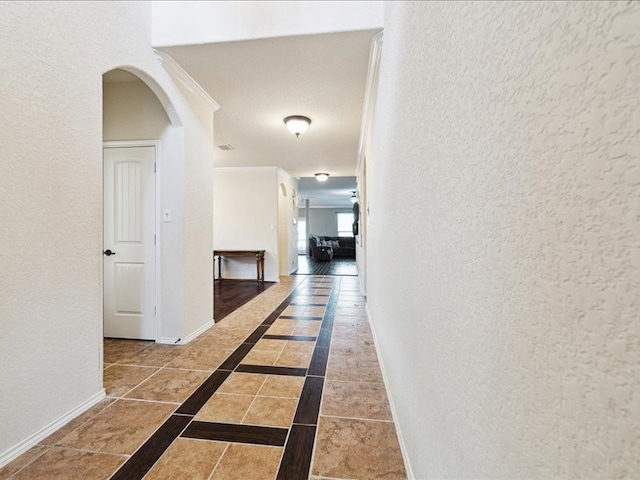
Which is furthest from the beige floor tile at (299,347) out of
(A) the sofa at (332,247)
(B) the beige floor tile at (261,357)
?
(A) the sofa at (332,247)

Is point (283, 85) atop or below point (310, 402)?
atop

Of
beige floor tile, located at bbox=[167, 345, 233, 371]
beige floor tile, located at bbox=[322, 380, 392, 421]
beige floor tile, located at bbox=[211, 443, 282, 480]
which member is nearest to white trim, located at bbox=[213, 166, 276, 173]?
beige floor tile, located at bbox=[167, 345, 233, 371]

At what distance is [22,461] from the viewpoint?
4.38 ft

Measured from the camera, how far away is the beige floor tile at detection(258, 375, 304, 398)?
1.87 m

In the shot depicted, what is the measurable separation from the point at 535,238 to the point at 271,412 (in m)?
1.71

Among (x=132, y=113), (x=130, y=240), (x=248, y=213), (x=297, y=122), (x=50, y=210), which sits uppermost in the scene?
(x=297, y=122)

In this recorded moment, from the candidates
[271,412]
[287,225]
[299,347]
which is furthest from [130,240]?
[287,225]

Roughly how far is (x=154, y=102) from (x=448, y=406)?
3.20 meters

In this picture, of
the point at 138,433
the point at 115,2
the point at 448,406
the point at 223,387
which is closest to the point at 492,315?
the point at 448,406

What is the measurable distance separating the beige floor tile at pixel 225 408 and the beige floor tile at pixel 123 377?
2.07 ft

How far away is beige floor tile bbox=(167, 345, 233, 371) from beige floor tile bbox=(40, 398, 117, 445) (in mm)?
511

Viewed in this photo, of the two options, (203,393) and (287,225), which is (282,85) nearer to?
(203,393)

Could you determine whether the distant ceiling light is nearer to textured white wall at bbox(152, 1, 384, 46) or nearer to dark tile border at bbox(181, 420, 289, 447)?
textured white wall at bbox(152, 1, 384, 46)

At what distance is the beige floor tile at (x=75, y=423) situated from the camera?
1468mm
